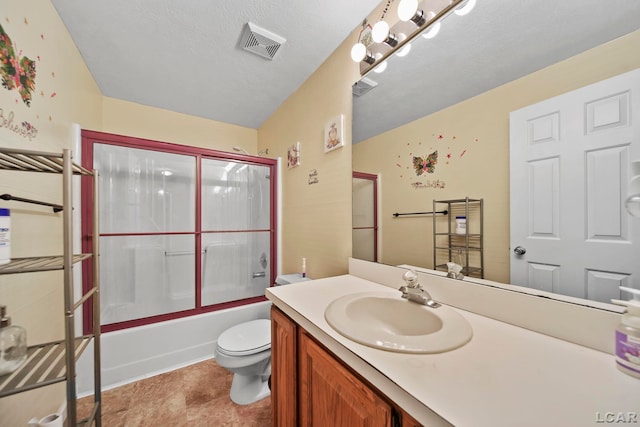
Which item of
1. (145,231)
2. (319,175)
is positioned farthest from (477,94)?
(145,231)

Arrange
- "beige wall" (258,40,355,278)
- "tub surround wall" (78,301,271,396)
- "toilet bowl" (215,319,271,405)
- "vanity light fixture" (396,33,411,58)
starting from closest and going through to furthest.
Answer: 1. "vanity light fixture" (396,33,411,58)
2. "toilet bowl" (215,319,271,405)
3. "beige wall" (258,40,355,278)
4. "tub surround wall" (78,301,271,396)

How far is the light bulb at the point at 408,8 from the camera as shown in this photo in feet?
3.17

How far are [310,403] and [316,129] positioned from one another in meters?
1.55

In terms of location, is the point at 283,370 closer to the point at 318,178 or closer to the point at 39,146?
the point at 318,178

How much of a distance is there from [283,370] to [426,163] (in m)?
1.01

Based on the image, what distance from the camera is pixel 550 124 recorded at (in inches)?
25.6

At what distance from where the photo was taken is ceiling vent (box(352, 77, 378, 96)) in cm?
127

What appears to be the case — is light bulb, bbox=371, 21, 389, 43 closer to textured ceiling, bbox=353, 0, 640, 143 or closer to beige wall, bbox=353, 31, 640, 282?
textured ceiling, bbox=353, 0, 640, 143

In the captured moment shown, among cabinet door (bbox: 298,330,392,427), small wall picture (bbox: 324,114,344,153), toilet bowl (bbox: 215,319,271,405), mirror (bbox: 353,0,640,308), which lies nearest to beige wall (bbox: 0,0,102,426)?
toilet bowl (bbox: 215,319,271,405)

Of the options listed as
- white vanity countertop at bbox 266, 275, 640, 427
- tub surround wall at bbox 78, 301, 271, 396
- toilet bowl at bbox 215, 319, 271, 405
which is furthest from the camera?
tub surround wall at bbox 78, 301, 271, 396

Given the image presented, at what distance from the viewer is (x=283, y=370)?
35.6 inches

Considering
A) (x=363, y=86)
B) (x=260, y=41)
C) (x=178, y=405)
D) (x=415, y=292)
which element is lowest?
(x=178, y=405)

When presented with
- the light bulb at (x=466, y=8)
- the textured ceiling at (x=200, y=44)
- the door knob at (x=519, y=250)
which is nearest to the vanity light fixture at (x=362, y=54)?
the textured ceiling at (x=200, y=44)

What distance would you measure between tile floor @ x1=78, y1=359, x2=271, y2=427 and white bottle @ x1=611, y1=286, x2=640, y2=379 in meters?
1.46
